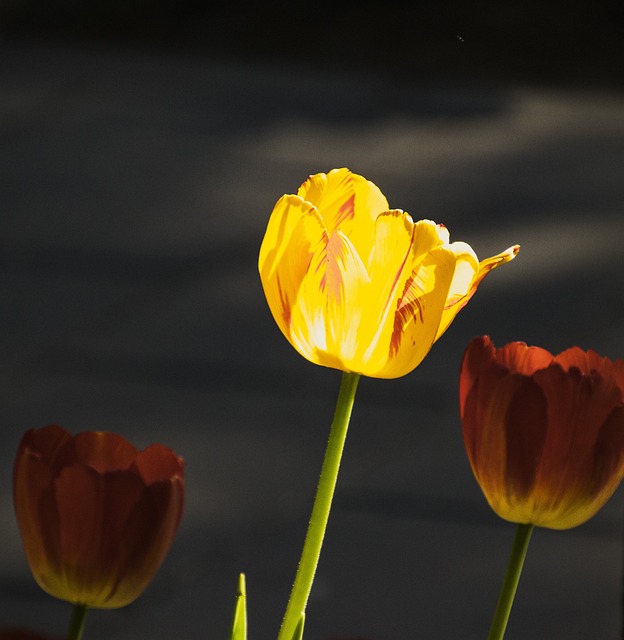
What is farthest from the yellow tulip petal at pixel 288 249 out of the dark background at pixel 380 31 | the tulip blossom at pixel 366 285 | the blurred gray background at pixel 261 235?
the dark background at pixel 380 31

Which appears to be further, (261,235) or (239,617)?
(261,235)

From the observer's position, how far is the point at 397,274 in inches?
7.6

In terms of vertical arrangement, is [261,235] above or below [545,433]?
above

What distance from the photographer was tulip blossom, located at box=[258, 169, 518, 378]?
191 mm

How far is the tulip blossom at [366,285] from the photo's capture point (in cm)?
19

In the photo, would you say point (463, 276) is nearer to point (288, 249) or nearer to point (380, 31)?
point (288, 249)

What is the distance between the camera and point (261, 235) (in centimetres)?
123

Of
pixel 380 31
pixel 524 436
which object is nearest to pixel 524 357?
pixel 524 436

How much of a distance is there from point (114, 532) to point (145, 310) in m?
1.02

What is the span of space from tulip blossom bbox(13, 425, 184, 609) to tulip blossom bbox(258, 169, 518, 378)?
3cm

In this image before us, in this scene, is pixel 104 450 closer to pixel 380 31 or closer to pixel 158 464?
pixel 158 464

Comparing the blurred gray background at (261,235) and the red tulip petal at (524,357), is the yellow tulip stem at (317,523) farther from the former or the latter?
the blurred gray background at (261,235)

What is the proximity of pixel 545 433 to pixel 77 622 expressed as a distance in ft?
0.26

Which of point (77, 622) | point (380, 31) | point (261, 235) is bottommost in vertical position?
point (77, 622)
